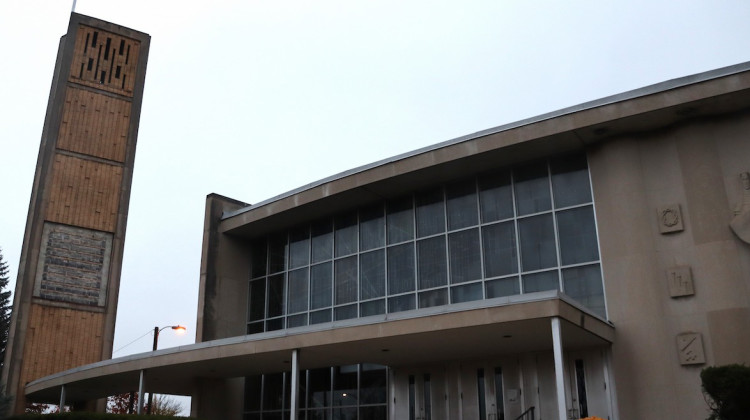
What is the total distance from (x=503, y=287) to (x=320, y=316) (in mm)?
6368

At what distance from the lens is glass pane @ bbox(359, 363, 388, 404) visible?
19984mm

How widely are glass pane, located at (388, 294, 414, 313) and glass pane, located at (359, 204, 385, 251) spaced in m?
1.76

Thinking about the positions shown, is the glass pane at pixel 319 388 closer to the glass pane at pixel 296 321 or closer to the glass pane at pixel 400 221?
the glass pane at pixel 296 321

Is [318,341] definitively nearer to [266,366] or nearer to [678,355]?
[266,366]

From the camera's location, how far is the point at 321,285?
73.8 ft

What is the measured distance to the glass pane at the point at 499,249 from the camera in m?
18.4

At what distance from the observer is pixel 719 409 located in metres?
11.9

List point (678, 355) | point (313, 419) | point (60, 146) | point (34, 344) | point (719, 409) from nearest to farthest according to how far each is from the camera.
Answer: point (719, 409) < point (678, 355) < point (313, 419) < point (34, 344) < point (60, 146)

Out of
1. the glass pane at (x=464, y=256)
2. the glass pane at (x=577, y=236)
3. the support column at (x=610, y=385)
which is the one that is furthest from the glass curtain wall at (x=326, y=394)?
the support column at (x=610, y=385)

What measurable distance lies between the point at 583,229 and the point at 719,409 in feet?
20.9

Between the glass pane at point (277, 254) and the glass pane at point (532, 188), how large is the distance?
341 inches

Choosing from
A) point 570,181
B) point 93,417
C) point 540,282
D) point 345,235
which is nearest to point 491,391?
point 540,282

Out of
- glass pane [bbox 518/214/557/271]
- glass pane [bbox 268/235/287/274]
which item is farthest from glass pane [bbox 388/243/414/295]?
glass pane [bbox 268/235/287/274]

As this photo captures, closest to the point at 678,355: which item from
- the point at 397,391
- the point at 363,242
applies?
the point at 397,391
